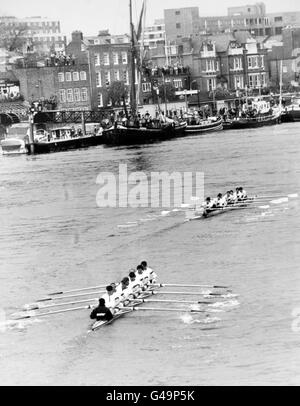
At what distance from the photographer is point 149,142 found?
52.0m

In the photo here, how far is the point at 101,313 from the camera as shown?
13828 millimetres

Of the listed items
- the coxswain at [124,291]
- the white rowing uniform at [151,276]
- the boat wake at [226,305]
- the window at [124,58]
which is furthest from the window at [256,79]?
the coxswain at [124,291]

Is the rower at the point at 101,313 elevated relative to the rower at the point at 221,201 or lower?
lower

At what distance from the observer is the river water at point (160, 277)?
12.1m

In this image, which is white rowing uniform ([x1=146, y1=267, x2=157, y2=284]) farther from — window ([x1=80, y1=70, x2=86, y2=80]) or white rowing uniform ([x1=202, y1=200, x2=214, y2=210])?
window ([x1=80, y1=70, x2=86, y2=80])

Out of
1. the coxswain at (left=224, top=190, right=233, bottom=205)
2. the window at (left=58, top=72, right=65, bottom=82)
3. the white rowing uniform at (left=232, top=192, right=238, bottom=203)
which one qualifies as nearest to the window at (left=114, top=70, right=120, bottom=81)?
the window at (left=58, top=72, right=65, bottom=82)

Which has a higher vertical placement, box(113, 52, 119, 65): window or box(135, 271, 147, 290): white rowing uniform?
box(113, 52, 119, 65): window

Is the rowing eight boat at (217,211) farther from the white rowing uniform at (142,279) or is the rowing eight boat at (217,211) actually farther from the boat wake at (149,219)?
the white rowing uniform at (142,279)

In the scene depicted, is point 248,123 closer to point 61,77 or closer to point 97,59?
point 97,59

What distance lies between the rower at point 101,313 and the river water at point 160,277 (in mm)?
187

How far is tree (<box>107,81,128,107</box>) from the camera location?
54.8 m

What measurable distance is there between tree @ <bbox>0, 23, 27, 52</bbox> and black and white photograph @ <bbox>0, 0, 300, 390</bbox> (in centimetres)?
16

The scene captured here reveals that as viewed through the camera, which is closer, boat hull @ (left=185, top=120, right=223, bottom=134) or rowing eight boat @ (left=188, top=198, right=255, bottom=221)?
rowing eight boat @ (left=188, top=198, right=255, bottom=221)
